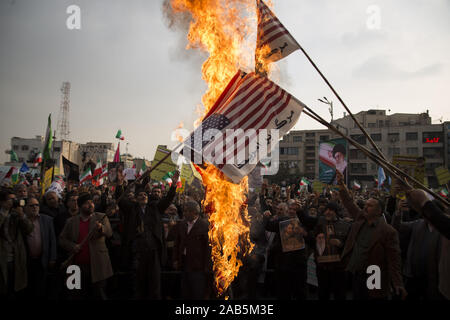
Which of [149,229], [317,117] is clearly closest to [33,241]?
[149,229]

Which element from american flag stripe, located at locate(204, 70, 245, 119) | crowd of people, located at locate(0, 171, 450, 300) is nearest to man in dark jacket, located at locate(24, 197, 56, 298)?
crowd of people, located at locate(0, 171, 450, 300)

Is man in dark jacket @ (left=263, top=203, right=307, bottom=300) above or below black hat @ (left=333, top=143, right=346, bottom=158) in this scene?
below

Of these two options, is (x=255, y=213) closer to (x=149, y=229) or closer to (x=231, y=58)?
(x=149, y=229)

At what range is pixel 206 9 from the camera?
562cm

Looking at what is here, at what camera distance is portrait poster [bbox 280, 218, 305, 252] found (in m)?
6.34

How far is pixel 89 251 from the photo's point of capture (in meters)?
6.25

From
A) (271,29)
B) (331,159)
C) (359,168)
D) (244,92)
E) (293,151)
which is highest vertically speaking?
(293,151)

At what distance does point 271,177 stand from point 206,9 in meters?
69.2

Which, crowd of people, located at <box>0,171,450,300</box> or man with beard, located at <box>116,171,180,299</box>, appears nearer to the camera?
crowd of people, located at <box>0,171,450,300</box>

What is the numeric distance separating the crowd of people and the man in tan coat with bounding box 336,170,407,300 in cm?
1

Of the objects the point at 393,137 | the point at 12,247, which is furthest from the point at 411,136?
the point at 12,247

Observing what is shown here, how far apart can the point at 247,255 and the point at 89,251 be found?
2.92m

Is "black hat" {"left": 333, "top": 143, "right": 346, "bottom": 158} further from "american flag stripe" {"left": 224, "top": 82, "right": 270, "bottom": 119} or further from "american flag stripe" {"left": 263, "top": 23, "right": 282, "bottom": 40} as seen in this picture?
"american flag stripe" {"left": 224, "top": 82, "right": 270, "bottom": 119}

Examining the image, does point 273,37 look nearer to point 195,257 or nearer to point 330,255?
point 195,257
